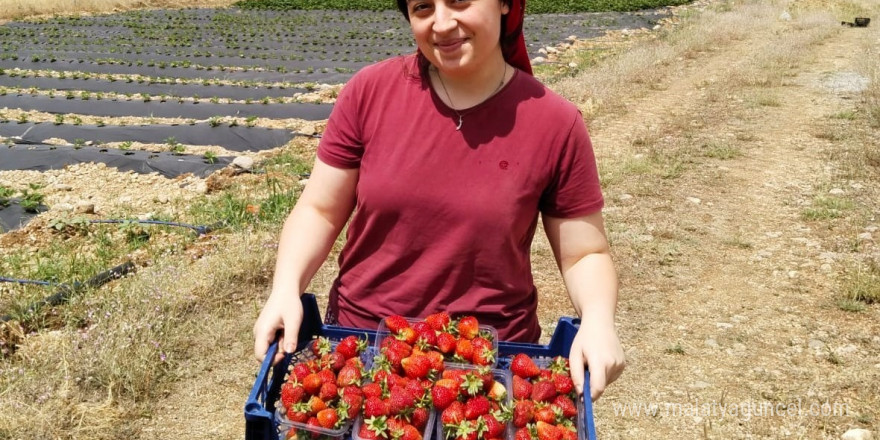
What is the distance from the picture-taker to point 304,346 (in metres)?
1.71

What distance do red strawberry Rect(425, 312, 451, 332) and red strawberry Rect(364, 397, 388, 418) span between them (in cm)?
29

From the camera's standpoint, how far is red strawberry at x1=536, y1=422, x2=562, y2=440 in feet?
4.65

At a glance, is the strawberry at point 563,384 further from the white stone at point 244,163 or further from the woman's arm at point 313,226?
the white stone at point 244,163

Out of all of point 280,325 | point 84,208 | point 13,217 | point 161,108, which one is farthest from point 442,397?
point 161,108

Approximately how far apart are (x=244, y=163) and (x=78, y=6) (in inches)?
853

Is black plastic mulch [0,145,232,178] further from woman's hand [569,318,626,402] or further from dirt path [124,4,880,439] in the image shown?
woman's hand [569,318,626,402]

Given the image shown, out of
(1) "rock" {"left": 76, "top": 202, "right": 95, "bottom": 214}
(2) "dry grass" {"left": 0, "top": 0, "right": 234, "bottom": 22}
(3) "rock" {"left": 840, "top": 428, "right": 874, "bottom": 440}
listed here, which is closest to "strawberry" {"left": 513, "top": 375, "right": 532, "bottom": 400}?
(3) "rock" {"left": 840, "top": 428, "right": 874, "bottom": 440}

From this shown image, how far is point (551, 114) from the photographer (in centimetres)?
171

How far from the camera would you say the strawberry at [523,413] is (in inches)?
57.7

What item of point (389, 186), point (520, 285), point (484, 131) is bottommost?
point (520, 285)

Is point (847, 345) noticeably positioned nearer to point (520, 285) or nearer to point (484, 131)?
point (520, 285)

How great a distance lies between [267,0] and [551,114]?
2663 centimetres

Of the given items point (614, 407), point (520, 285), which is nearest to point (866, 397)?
point (614, 407)

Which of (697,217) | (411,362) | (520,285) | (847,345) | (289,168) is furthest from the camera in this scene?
(289,168)
